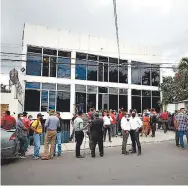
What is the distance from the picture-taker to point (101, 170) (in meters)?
7.68

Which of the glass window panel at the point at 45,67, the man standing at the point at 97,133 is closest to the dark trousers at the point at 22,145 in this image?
the man standing at the point at 97,133

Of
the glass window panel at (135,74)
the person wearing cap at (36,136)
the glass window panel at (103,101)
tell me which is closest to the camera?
the person wearing cap at (36,136)

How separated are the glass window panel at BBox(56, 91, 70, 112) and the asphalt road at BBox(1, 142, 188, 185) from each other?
1360 cm

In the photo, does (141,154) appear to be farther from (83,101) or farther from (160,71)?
(160,71)

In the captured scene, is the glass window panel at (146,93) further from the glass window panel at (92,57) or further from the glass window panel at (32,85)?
the glass window panel at (32,85)

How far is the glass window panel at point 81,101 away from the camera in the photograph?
79.9 ft

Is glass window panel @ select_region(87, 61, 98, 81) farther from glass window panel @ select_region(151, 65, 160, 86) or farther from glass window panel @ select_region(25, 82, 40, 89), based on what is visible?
glass window panel @ select_region(151, 65, 160, 86)

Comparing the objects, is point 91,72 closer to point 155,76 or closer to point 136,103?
point 136,103

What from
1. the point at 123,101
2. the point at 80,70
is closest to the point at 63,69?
the point at 80,70

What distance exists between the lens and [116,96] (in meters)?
26.2

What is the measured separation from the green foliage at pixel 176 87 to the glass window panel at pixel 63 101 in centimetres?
1026

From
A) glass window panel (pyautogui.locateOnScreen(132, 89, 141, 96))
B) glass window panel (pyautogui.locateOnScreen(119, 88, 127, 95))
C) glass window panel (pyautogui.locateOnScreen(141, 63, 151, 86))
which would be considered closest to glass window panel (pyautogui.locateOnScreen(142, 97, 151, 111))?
glass window panel (pyautogui.locateOnScreen(132, 89, 141, 96))

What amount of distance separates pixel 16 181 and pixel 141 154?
5.61 m

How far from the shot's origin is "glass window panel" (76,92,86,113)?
2437 centimetres
